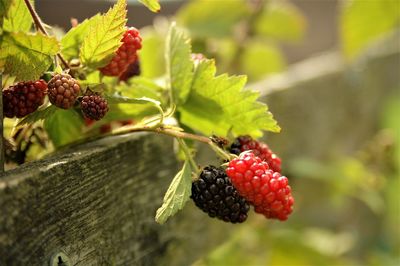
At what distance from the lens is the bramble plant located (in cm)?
73

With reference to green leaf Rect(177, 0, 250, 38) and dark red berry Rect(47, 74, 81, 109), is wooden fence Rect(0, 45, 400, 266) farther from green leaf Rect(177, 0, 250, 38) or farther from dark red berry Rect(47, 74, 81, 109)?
green leaf Rect(177, 0, 250, 38)

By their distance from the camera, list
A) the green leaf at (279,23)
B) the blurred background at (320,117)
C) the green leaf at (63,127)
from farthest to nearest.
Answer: the green leaf at (279,23), the blurred background at (320,117), the green leaf at (63,127)

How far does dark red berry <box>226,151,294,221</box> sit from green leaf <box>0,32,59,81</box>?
0.25 metres

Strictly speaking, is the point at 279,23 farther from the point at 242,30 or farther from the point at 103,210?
the point at 103,210

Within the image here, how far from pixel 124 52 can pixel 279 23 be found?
1172mm

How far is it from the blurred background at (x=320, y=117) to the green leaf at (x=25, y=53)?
66cm

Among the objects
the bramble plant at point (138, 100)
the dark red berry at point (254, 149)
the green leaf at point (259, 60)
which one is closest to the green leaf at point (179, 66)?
the bramble plant at point (138, 100)

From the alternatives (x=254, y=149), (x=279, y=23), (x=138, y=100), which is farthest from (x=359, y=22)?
(x=138, y=100)

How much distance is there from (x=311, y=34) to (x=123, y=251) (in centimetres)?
292

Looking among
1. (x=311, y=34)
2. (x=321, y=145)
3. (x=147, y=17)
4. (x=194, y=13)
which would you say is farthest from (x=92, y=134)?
(x=311, y=34)

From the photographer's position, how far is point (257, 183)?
2.49 feet

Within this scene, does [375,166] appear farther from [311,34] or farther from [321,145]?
[311,34]

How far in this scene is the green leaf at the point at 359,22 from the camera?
1.77m

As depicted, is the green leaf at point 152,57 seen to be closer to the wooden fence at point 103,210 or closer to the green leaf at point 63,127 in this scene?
the wooden fence at point 103,210
